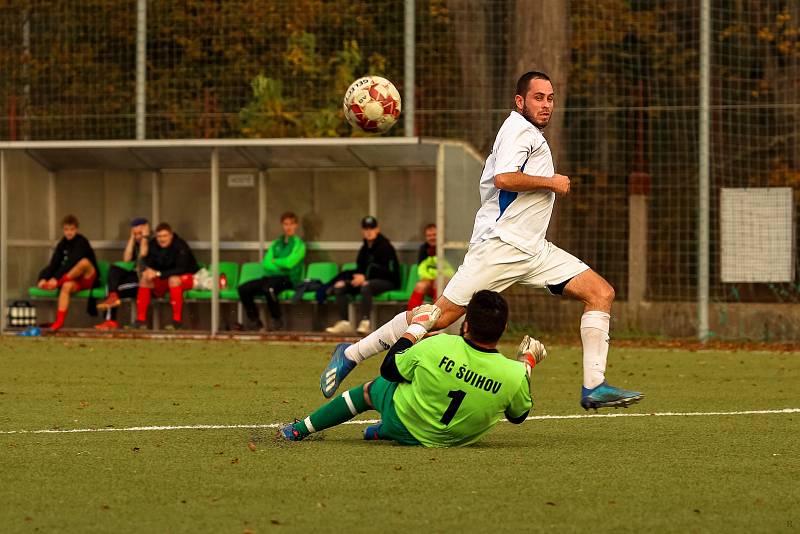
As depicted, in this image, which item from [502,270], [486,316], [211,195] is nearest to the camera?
[486,316]

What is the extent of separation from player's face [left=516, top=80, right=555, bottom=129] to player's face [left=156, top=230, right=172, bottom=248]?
1065 centimetres

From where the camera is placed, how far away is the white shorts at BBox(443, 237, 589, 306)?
8523 mm

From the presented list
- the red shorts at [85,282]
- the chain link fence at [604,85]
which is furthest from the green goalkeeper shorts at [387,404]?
the red shorts at [85,282]

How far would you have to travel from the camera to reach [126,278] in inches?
746

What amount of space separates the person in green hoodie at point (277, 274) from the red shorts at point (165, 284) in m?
0.90

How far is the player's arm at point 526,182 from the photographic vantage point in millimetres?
8445

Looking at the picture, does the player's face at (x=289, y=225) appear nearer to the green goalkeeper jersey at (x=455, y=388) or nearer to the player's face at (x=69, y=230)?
the player's face at (x=69, y=230)

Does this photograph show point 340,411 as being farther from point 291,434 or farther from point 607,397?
point 607,397

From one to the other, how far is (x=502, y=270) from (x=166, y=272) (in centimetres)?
1072

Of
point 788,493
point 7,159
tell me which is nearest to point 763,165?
point 7,159

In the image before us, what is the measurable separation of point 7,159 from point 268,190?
3393 millimetres

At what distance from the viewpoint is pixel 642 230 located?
61.8 feet

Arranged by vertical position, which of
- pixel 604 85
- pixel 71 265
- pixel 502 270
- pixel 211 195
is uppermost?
pixel 604 85

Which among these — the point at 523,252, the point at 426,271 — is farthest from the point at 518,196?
the point at 426,271
